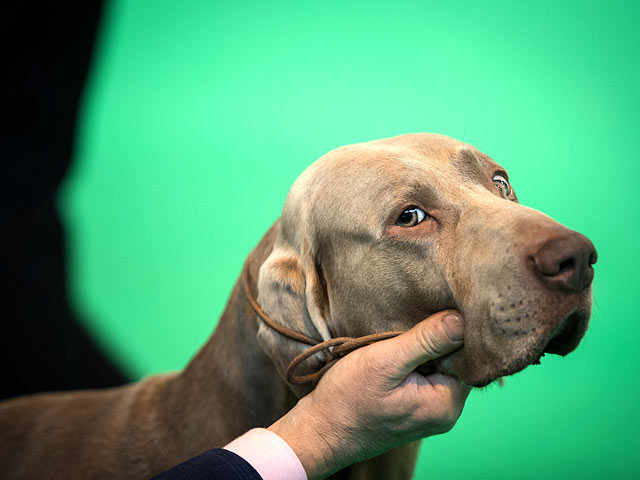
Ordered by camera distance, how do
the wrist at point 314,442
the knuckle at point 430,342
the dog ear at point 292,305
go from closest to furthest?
the knuckle at point 430,342
the wrist at point 314,442
the dog ear at point 292,305

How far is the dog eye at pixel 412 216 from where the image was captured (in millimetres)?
1684

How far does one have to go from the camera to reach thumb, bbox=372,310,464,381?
1479mm

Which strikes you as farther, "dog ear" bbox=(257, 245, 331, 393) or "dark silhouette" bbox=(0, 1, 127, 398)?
"dark silhouette" bbox=(0, 1, 127, 398)

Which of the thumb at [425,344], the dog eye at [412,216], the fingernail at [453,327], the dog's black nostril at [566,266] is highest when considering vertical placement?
the dog's black nostril at [566,266]

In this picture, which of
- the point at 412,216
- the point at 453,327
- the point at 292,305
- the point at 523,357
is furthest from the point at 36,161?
the point at 523,357

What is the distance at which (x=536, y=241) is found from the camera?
4.51 ft

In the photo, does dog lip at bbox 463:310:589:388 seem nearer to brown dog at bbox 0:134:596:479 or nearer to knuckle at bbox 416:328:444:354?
brown dog at bbox 0:134:596:479

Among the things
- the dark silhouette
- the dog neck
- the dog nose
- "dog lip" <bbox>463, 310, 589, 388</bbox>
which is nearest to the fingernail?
"dog lip" <bbox>463, 310, 589, 388</bbox>

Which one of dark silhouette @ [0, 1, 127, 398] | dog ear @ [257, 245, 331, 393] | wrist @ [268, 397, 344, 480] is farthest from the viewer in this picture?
dark silhouette @ [0, 1, 127, 398]

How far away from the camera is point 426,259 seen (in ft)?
5.37

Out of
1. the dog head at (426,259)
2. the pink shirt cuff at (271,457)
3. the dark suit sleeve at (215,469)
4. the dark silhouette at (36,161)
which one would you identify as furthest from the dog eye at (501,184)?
the dark silhouette at (36,161)

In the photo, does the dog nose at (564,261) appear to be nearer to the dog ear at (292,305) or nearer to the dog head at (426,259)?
the dog head at (426,259)

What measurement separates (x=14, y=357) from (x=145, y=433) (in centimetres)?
246

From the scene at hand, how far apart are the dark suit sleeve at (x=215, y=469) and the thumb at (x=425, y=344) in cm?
46
